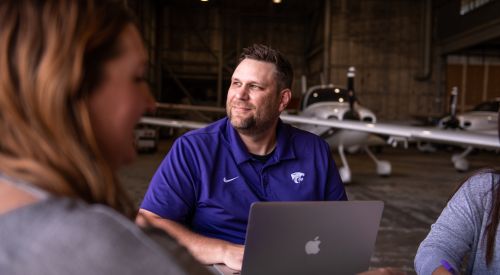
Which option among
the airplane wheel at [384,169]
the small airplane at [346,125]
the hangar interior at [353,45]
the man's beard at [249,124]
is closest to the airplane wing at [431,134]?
the small airplane at [346,125]

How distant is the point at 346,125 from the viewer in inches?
288

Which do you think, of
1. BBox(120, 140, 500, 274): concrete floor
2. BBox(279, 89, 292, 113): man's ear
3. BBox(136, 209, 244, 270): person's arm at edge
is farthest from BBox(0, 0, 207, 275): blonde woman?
BBox(279, 89, 292, 113): man's ear

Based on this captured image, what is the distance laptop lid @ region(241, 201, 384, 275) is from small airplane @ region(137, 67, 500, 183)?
4441mm

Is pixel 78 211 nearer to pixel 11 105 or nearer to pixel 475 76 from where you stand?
pixel 11 105

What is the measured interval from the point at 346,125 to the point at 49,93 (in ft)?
23.0

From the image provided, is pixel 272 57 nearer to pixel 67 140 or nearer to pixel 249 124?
pixel 249 124

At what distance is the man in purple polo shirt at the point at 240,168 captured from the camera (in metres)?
1.89

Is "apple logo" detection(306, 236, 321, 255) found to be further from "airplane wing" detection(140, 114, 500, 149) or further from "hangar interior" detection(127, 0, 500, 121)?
"hangar interior" detection(127, 0, 500, 121)

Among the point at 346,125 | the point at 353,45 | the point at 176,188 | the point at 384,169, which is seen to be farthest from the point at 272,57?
the point at 353,45

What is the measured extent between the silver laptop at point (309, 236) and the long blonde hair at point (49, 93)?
58 cm

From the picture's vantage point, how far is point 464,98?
20.7 m

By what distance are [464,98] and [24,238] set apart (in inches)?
887

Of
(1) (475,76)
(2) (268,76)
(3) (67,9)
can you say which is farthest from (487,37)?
(3) (67,9)

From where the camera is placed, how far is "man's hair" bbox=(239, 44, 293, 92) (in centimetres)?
217
